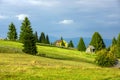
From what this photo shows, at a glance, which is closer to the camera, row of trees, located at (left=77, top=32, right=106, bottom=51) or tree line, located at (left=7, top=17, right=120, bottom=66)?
tree line, located at (left=7, top=17, right=120, bottom=66)

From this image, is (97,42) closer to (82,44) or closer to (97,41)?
(97,41)

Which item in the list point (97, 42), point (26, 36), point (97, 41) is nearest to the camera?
point (26, 36)

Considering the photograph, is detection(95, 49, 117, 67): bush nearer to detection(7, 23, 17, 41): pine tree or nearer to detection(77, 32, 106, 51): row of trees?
detection(77, 32, 106, 51): row of trees

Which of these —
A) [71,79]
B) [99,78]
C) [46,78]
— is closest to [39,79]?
[46,78]

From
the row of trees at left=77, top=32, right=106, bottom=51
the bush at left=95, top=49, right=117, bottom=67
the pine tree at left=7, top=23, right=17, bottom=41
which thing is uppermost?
the pine tree at left=7, top=23, right=17, bottom=41

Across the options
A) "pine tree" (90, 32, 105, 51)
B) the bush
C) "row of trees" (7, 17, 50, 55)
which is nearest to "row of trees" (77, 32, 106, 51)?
"pine tree" (90, 32, 105, 51)

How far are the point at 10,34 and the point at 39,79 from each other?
130837 millimetres

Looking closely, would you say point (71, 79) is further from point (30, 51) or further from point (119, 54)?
point (119, 54)

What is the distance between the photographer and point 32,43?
300 ft

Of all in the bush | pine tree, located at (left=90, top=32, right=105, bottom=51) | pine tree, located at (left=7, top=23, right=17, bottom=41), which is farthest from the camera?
pine tree, located at (left=7, top=23, right=17, bottom=41)

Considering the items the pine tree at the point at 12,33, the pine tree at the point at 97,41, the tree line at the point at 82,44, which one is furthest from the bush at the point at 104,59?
the pine tree at the point at 12,33

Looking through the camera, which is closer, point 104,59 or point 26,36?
point 104,59

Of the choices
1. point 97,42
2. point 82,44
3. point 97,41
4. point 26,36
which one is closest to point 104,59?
point 26,36

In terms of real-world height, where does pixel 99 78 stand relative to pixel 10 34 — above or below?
below
